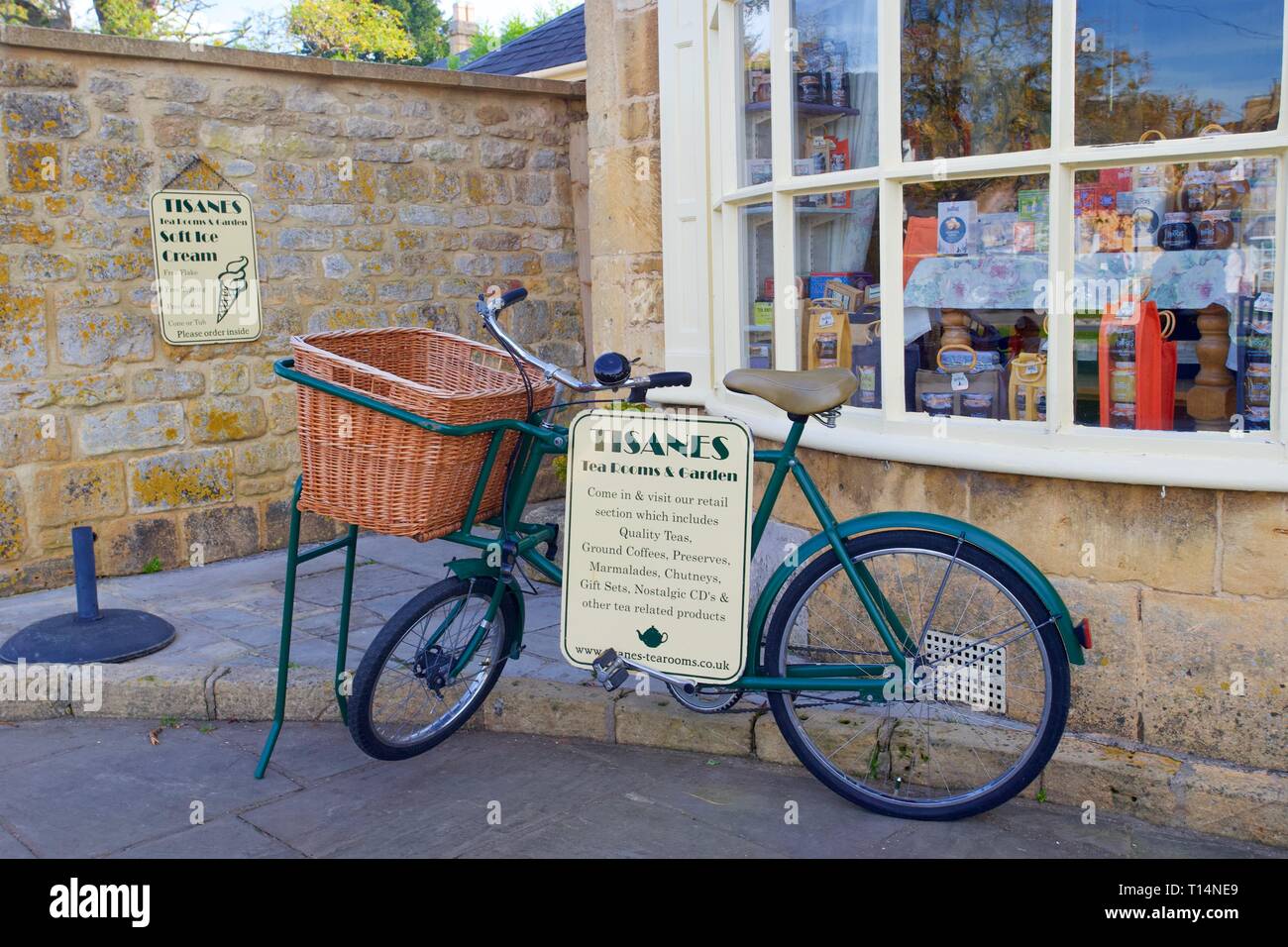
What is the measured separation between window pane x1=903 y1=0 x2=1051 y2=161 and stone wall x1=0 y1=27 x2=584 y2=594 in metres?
3.85

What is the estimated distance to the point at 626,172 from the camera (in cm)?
532

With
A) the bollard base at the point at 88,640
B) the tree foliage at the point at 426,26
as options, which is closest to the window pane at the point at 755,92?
the bollard base at the point at 88,640

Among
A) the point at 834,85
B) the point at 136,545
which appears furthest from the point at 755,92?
the point at 136,545

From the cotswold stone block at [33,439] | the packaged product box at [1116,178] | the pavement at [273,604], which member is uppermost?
the packaged product box at [1116,178]

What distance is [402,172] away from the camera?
709cm

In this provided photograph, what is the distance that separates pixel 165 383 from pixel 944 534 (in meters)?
4.40

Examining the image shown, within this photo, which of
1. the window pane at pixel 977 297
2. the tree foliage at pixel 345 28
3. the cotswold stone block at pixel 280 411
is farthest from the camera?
the tree foliage at pixel 345 28

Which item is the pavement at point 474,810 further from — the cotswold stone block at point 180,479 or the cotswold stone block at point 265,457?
the cotswold stone block at point 265,457

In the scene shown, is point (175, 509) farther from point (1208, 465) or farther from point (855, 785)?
point (1208, 465)

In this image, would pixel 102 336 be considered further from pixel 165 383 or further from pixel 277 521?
pixel 277 521

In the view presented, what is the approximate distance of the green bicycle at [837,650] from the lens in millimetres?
3398

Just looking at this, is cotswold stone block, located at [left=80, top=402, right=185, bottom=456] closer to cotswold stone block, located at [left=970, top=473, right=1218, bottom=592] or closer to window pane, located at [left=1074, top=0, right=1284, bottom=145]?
cotswold stone block, located at [left=970, top=473, right=1218, bottom=592]

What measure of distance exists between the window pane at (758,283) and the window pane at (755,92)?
138mm
